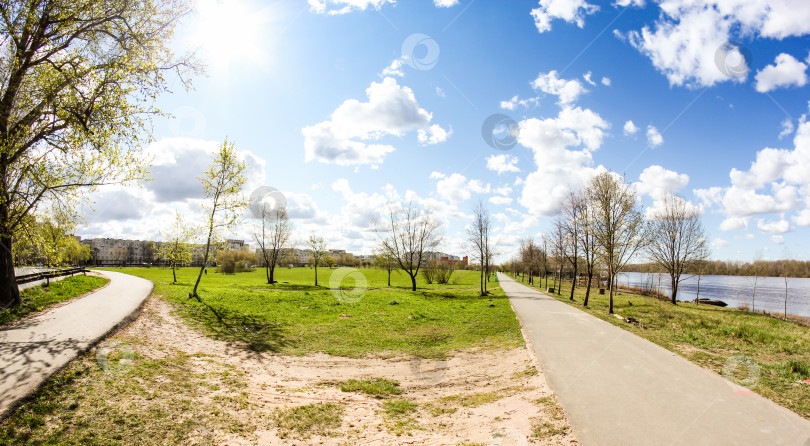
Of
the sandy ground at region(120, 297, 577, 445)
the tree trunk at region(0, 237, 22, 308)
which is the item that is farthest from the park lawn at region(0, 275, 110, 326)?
the sandy ground at region(120, 297, 577, 445)

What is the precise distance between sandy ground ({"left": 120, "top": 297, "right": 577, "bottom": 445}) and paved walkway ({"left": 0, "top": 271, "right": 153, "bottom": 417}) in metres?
0.91

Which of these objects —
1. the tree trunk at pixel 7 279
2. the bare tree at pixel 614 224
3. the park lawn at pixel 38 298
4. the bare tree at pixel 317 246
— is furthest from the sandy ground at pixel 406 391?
the bare tree at pixel 317 246

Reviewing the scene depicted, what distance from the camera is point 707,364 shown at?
369 inches

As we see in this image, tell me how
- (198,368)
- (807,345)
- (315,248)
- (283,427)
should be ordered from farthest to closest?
(315,248)
(807,345)
(198,368)
(283,427)

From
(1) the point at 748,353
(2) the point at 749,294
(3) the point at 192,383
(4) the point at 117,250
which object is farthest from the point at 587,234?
(4) the point at 117,250

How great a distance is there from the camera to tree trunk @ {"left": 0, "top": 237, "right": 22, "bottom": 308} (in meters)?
11.1

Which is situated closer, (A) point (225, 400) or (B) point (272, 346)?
(A) point (225, 400)

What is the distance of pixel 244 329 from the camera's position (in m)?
14.2

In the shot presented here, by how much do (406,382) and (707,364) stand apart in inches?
325

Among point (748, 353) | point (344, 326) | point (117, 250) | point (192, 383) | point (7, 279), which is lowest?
point (117, 250)

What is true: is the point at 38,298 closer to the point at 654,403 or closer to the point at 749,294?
the point at 654,403

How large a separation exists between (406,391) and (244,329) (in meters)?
8.67

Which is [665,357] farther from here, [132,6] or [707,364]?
[132,6]

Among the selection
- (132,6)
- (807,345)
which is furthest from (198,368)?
(807,345)
